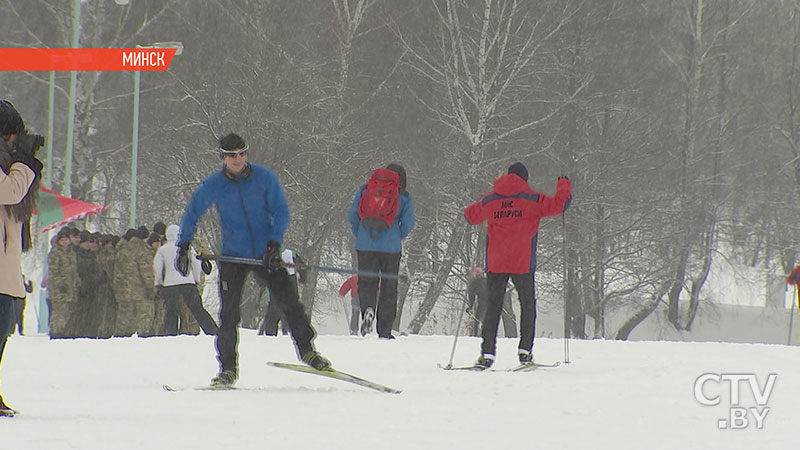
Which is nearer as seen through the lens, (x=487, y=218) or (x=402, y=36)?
(x=487, y=218)

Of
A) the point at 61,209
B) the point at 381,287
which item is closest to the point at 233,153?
the point at 381,287

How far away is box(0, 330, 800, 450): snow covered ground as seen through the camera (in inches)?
206

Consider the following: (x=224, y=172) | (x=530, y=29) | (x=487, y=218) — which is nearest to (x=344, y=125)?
(x=530, y=29)

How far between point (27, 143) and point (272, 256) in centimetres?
180

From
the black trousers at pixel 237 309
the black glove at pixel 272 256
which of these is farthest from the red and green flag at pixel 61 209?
the black glove at pixel 272 256

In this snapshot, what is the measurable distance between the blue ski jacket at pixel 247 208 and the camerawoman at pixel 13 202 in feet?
5.06

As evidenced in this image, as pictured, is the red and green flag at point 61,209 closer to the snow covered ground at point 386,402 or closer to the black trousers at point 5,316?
the snow covered ground at point 386,402

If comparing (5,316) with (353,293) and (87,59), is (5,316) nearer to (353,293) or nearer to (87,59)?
(353,293)

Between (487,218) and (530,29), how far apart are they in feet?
56.3

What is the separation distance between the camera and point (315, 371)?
23.2 feet

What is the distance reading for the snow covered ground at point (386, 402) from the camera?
5230 mm

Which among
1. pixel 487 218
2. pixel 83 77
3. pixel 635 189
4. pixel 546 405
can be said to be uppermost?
pixel 83 77

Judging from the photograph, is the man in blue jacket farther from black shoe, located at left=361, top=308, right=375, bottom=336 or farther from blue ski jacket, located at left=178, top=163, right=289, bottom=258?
black shoe, located at left=361, top=308, right=375, bottom=336

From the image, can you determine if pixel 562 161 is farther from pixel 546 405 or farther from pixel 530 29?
pixel 546 405
